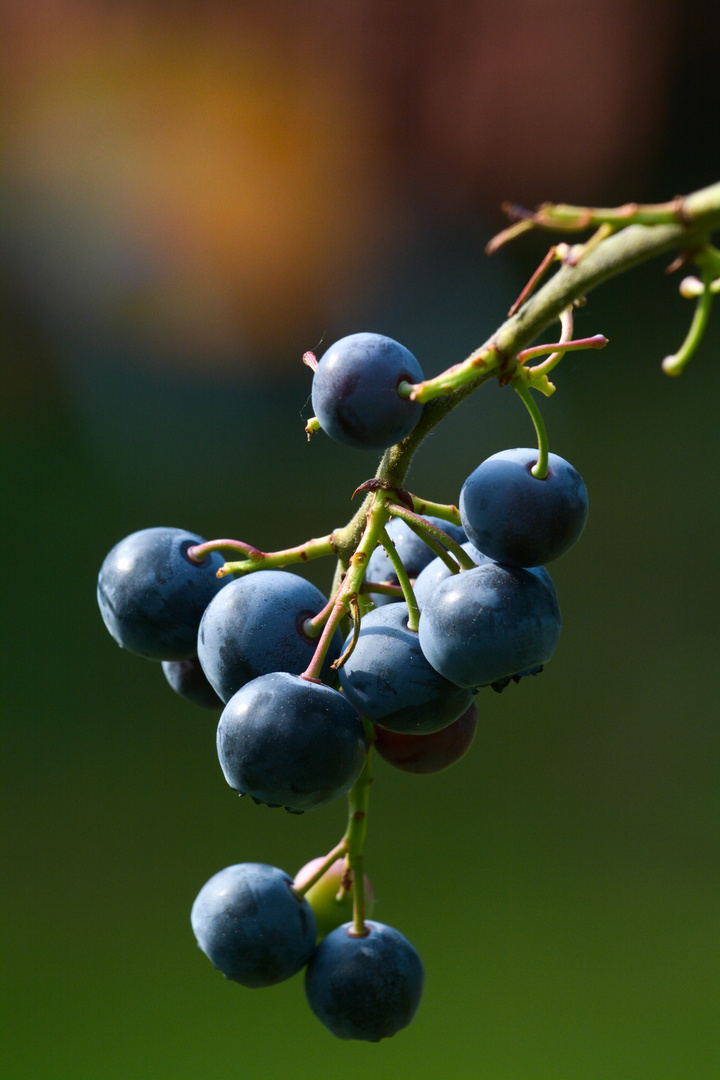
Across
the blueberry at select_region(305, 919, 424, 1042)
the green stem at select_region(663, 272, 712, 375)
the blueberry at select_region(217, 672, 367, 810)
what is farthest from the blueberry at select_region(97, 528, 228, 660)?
the green stem at select_region(663, 272, 712, 375)

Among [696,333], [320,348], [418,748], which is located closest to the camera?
[696,333]

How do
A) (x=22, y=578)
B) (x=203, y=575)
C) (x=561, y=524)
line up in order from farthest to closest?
1. (x=22, y=578)
2. (x=203, y=575)
3. (x=561, y=524)

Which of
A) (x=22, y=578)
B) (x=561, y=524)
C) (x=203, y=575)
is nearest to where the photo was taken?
(x=561, y=524)

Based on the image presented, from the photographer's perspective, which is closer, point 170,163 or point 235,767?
point 235,767

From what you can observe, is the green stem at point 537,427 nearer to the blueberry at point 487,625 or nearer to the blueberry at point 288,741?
the blueberry at point 487,625

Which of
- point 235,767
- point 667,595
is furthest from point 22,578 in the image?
point 235,767

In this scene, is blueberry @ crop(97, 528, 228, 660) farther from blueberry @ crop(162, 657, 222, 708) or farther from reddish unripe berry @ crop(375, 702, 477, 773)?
reddish unripe berry @ crop(375, 702, 477, 773)

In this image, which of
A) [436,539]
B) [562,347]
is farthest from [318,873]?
[562,347]

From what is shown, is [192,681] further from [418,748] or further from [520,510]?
[520,510]

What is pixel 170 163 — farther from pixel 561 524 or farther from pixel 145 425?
pixel 561 524
